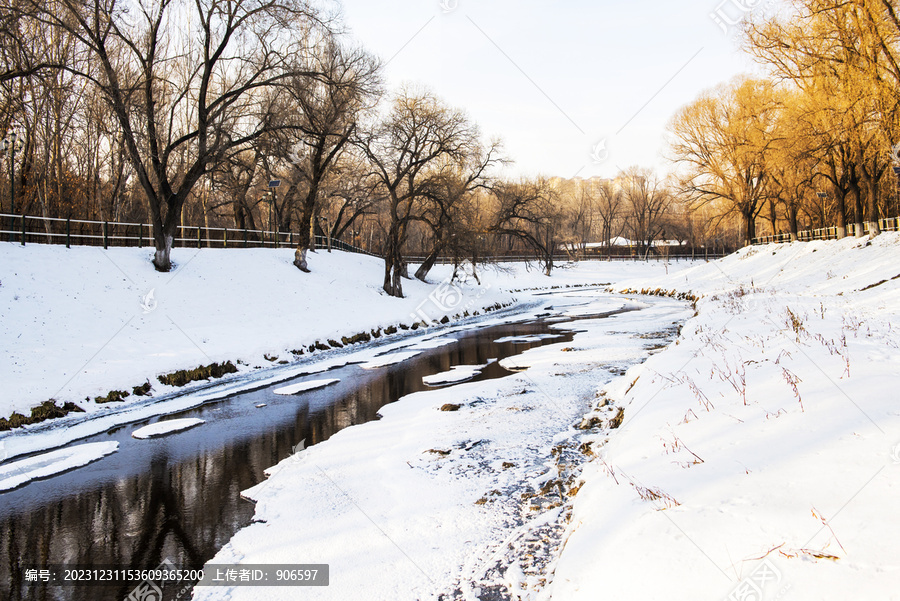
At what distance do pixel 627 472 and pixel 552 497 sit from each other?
1153mm

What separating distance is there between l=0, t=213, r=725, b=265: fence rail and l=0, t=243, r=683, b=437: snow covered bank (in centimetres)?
108

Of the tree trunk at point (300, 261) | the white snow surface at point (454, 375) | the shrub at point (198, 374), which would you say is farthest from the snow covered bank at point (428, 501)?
the tree trunk at point (300, 261)

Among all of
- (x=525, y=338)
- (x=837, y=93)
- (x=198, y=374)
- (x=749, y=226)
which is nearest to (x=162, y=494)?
(x=198, y=374)

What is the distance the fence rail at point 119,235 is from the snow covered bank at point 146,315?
1.08 m

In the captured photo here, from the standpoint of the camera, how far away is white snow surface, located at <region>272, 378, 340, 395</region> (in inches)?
511

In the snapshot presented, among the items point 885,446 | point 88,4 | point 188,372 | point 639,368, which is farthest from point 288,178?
point 885,446

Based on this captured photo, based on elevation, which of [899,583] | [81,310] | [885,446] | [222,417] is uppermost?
[81,310]

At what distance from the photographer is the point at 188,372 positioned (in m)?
13.7

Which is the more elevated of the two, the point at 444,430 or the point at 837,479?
the point at 837,479

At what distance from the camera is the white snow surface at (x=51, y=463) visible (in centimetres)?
757

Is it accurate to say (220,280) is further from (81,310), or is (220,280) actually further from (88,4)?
(88,4)

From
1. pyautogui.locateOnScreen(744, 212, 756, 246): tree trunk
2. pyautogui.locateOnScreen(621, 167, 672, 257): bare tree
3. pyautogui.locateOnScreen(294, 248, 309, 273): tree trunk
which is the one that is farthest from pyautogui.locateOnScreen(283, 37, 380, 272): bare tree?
pyautogui.locateOnScreen(621, 167, 672, 257): bare tree

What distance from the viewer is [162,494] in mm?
6926

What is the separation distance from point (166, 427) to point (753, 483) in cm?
1013
